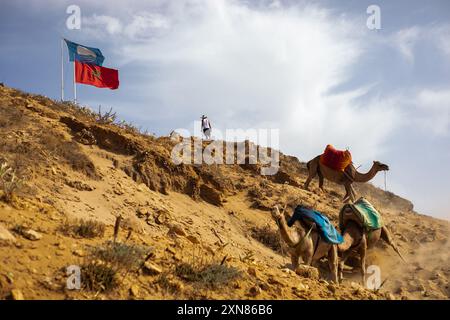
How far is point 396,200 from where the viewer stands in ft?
90.7

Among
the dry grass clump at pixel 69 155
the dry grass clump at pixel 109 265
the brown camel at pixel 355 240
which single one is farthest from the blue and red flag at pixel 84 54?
the dry grass clump at pixel 109 265

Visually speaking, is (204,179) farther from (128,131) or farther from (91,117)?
(91,117)

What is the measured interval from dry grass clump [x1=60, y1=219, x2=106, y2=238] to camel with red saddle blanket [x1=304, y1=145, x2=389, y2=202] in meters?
9.36

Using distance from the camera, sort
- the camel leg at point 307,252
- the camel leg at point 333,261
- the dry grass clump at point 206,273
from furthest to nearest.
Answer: the camel leg at point 333,261, the camel leg at point 307,252, the dry grass clump at point 206,273

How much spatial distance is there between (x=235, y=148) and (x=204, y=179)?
6.03 metres

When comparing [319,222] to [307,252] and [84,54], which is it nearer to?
[307,252]

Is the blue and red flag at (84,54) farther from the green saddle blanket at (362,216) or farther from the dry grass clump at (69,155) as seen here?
the green saddle blanket at (362,216)

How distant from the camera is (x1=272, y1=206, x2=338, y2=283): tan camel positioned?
31.6 ft

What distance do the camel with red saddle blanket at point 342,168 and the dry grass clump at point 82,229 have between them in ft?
30.7

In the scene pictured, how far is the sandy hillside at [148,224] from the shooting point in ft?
21.1

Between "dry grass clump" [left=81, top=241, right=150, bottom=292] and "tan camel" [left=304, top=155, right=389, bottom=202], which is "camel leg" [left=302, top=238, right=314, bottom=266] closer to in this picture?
"dry grass clump" [left=81, top=241, right=150, bottom=292]

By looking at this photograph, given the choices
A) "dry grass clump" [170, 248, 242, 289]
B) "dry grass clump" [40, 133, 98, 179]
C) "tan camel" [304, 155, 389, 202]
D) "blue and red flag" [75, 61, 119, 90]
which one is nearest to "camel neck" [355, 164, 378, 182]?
"tan camel" [304, 155, 389, 202]
